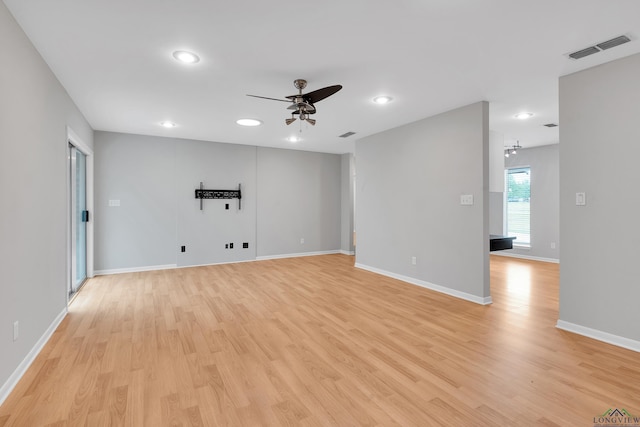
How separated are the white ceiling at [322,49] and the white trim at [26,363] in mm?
2485

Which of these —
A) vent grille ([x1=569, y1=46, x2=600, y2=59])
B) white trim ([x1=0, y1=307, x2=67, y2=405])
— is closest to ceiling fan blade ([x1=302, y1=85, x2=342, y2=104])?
vent grille ([x1=569, y1=46, x2=600, y2=59])

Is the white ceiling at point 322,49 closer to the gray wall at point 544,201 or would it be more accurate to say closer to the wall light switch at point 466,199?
the wall light switch at point 466,199

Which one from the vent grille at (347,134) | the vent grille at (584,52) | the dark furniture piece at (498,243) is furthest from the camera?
the vent grille at (347,134)

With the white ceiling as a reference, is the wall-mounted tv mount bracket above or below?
below

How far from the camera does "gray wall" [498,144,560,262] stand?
6824mm

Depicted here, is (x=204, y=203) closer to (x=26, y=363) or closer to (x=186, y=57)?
(x=186, y=57)

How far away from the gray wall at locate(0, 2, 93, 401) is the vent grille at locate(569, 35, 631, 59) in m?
4.31

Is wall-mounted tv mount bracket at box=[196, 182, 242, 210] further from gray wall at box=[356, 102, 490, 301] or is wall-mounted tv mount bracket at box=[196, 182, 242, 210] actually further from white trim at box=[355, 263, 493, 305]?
white trim at box=[355, 263, 493, 305]

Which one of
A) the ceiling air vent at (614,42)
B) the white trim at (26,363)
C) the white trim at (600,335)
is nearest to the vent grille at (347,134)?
the ceiling air vent at (614,42)

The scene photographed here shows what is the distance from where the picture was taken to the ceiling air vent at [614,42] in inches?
95.0

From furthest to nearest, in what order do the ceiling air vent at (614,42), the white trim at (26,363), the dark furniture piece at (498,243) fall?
the dark furniture piece at (498,243), the ceiling air vent at (614,42), the white trim at (26,363)

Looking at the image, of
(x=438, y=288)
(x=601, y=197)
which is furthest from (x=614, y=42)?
(x=438, y=288)

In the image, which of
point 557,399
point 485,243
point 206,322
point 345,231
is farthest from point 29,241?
point 345,231

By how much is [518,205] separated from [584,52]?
569cm
